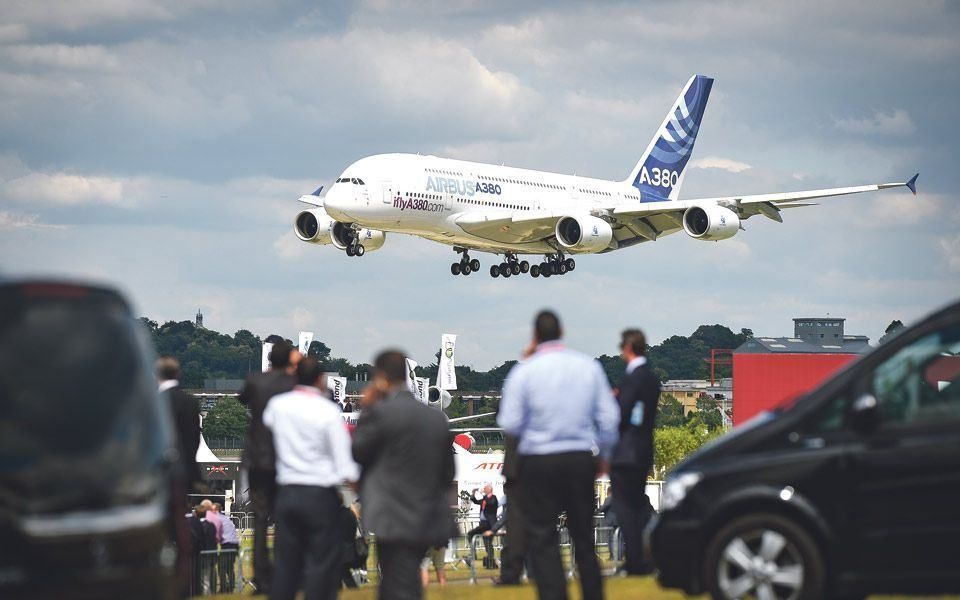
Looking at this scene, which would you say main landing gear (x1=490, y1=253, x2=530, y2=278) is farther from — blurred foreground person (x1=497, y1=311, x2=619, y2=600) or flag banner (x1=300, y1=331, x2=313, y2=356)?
blurred foreground person (x1=497, y1=311, x2=619, y2=600)

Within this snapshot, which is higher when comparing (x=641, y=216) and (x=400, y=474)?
(x=641, y=216)

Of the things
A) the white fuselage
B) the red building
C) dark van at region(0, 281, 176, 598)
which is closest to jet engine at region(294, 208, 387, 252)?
the white fuselage

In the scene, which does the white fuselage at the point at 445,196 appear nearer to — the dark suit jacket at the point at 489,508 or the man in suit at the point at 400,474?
the dark suit jacket at the point at 489,508

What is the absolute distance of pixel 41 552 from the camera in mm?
A: 6129

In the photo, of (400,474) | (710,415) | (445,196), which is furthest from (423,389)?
(710,415)

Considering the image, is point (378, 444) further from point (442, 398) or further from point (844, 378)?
point (442, 398)

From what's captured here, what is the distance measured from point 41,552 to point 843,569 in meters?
5.04

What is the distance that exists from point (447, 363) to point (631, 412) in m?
51.5

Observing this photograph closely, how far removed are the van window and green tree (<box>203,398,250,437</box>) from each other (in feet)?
475

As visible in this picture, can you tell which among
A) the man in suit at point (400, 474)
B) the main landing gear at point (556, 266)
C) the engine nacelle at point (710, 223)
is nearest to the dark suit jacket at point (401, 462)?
the man in suit at point (400, 474)

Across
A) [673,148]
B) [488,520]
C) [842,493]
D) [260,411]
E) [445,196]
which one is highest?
[673,148]

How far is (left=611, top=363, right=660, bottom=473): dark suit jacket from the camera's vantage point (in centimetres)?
1307

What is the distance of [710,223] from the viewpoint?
177ft

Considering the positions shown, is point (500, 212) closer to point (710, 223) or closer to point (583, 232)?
point (583, 232)
